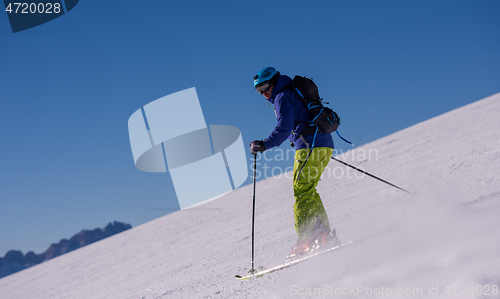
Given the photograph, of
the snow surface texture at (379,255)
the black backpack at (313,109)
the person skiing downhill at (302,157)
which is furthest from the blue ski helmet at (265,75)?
the snow surface texture at (379,255)

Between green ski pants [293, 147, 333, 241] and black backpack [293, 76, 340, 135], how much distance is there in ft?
0.80

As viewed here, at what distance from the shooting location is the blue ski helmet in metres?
3.48

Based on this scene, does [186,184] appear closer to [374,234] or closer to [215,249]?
[215,249]

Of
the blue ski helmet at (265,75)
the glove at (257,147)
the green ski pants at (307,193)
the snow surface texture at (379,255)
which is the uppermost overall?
the blue ski helmet at (265,75)

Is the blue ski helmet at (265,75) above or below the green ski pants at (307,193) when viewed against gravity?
above

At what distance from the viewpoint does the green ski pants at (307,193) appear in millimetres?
3520

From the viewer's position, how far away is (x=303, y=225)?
11.6ft

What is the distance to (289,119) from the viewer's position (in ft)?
10.8

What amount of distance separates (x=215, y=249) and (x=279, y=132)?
3.33 m

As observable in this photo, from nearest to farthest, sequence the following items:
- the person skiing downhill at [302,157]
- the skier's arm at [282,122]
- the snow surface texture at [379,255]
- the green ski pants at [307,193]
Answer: the snow surface texture at [379,255]
the skier's arm at [282,122]
the person skiing downhill at [302,157]
the green ski pants at [307,193]

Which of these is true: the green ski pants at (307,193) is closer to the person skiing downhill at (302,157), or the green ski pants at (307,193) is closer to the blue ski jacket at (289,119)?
the person skiing downhill at (302,157)

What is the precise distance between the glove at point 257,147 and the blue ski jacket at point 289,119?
0.05 m

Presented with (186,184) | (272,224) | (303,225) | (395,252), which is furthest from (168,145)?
(395,252)

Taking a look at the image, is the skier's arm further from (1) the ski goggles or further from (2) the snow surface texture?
(2) the snow surface texture
